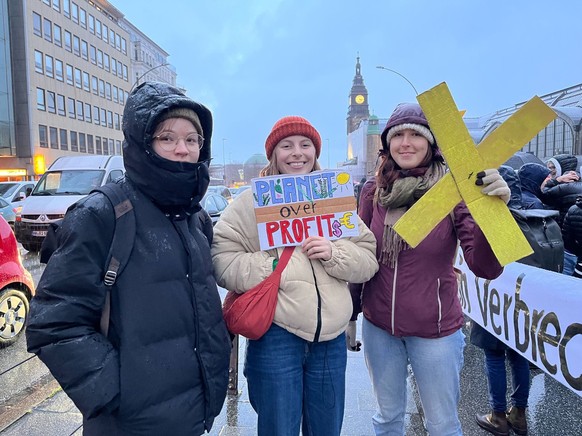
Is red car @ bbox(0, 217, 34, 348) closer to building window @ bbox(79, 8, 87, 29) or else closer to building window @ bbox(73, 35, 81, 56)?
building window @ bbox(73, 35, 81, 56)

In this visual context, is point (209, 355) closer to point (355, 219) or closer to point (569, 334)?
point (355, 219)

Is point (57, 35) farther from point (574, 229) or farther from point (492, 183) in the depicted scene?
point (492, 183)

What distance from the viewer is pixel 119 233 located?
1.63 m

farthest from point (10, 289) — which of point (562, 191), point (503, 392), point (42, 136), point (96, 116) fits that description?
point (96, 116)

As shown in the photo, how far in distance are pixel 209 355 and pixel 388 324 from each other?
38.1 inches

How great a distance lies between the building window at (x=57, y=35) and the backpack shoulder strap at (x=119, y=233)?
5175 cm

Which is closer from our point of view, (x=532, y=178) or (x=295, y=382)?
(x=295, y=382)

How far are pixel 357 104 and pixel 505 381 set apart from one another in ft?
410

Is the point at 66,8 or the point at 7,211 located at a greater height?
the point at 66,8

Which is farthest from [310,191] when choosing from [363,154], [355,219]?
[363,154]

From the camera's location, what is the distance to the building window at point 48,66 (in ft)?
140

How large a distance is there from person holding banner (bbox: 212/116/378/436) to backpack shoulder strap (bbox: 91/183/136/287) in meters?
0.55

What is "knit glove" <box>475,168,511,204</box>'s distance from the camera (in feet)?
6.17

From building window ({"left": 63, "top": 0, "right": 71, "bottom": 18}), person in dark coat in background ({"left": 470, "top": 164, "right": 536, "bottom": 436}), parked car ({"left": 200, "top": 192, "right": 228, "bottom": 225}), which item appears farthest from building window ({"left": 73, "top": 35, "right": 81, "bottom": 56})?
person in dark coat in background ({"left": 470, "top": 164, "right": 536, "bottom": 436})
